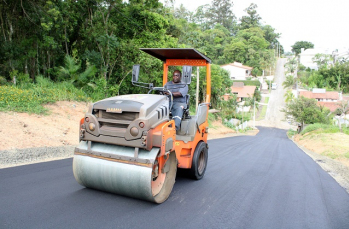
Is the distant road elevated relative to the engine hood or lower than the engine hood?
lower

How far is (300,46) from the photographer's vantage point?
11775 centimetres

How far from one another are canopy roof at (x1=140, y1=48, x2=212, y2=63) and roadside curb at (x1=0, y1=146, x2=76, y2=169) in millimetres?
3761

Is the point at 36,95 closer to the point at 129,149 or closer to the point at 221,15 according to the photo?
the point at 129,149

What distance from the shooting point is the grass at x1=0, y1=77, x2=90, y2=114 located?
33.3 feet

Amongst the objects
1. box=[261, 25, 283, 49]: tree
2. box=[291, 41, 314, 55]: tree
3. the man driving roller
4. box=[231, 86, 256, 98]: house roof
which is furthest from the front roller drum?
box=[291, 41, 314, 55]: tree

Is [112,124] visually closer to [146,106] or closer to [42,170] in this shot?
[146,106]

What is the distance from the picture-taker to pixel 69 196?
14.5 feet

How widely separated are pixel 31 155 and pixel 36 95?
16.0ft

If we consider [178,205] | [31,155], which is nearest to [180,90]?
[178,205]

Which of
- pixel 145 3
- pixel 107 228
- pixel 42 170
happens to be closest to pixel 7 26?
pixel 145 3

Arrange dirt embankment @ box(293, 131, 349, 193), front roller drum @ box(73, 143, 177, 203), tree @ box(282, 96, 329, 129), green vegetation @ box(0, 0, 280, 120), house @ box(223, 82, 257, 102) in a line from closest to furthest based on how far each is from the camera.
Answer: front roller drum @ box(73, 143, 177, 203)
dirt embankment @ box(293, 131, 349, 193)
green vegetation @ box(0, 0, 280, 120)
tree @ box(282, 96, 329, 129)
house @ box(223, 82, 257, 102)

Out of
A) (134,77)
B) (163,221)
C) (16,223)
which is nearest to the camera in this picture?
(16,223)

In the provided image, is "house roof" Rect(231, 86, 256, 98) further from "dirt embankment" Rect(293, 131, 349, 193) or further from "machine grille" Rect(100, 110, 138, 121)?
"machine grille" Rect(100, 110, 138, 121)

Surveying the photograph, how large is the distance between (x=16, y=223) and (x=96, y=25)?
13966mm
